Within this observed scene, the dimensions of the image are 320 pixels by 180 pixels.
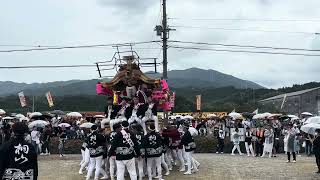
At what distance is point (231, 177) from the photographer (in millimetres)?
18203

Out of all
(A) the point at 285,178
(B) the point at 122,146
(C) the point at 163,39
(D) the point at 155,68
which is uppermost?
(C) the point at 163,39

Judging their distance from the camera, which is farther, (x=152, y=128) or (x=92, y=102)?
(x=92, y=102)

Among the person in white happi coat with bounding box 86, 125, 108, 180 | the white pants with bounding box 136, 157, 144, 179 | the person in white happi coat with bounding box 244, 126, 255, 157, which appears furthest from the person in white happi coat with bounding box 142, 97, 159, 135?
the person in white happi coat with bounding box 244, 126, 255, 157

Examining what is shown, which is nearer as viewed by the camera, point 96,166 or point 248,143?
point 96,166

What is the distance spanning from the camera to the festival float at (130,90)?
20567 millimetres

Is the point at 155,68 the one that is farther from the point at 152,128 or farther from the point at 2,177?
the point at 2,177

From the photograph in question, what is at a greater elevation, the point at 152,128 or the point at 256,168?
the point at 152,128

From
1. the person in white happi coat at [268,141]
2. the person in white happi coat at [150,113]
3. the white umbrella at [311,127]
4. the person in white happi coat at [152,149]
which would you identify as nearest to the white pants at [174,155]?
the person in white happi coat at [150,113]

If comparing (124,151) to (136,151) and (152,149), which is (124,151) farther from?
(152,149)

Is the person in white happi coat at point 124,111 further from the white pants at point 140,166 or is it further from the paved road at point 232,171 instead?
the white pants at point 140,166

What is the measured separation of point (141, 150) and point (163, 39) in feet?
60.3

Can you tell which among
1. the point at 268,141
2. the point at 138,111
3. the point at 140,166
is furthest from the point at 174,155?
the point at 268,141

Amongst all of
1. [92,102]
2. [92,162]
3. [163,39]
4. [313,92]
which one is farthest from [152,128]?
[92,102]

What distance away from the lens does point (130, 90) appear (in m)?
21.5
